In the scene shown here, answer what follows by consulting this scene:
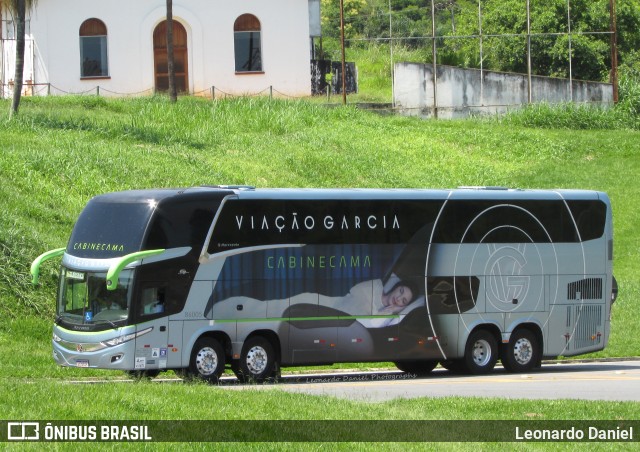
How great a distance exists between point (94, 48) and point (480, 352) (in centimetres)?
3491

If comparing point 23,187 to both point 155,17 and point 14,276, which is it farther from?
point 155,17

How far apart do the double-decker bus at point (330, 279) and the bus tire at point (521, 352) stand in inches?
1.1

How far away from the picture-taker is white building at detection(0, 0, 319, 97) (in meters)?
52.5

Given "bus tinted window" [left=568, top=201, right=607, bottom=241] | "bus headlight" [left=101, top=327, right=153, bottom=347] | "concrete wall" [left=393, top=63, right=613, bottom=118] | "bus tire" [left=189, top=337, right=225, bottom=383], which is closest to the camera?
"bus headlight" [left=101, top=327, right=153, bottom=347]

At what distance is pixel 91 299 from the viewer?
19.5 m

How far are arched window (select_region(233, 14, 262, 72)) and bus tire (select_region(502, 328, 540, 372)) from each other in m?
33.5

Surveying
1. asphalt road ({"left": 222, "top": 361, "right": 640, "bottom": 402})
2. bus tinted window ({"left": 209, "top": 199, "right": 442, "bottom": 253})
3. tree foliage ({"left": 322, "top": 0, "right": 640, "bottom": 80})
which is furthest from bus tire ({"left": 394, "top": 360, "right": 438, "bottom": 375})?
tree foliage ({"left": 322, "top": 0, "right": 640, "bottom": 80})

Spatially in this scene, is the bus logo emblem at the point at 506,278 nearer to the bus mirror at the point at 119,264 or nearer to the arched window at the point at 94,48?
the bus mirror at the point at 119,264

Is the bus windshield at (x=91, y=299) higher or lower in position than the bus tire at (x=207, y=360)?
higher

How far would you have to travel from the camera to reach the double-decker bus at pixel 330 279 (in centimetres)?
1941

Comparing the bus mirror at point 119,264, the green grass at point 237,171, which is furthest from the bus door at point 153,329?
the green grass at point 237,171

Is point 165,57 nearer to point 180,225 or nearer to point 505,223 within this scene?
point 505,223

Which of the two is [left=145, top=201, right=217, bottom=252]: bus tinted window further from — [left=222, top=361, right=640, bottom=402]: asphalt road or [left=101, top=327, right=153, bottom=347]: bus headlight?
[left=222, top=361, right=640, bottom=402]: asphalt road

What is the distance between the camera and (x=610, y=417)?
1412 cm
